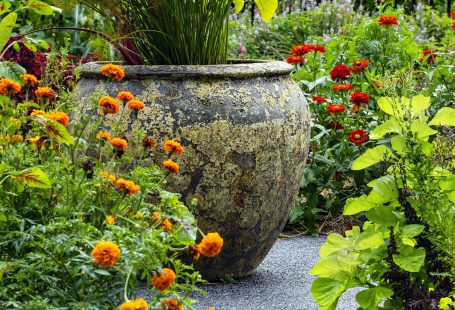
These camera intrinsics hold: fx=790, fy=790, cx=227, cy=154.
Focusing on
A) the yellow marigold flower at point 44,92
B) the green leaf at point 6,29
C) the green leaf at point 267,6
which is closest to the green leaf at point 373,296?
the yellow marigold flower at point 44,92

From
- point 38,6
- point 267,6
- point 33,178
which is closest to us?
point 33,178

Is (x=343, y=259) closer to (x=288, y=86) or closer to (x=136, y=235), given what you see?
(x=136, y=235)

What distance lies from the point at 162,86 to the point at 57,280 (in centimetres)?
136

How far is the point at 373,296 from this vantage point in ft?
7.39

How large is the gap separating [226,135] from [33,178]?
122 centimetres

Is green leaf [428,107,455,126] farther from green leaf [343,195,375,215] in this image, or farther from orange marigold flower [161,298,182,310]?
orange marigold flower [161,298,182,310]

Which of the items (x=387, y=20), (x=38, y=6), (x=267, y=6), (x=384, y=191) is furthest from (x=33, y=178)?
(x=387, y=20)

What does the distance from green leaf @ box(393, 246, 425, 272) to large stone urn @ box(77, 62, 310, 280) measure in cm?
96

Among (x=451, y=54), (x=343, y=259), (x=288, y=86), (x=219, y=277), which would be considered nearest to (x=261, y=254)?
(x=219, y=277)

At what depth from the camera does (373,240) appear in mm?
A: 2221

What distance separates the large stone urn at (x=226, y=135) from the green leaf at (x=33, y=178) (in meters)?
1.08

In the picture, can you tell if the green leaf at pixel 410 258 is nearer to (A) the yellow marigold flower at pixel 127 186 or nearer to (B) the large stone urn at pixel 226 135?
(A) the yellow marigold flower at pixel 127 186

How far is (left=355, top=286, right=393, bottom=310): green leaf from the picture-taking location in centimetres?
222

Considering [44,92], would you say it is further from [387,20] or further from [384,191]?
[387,20]
